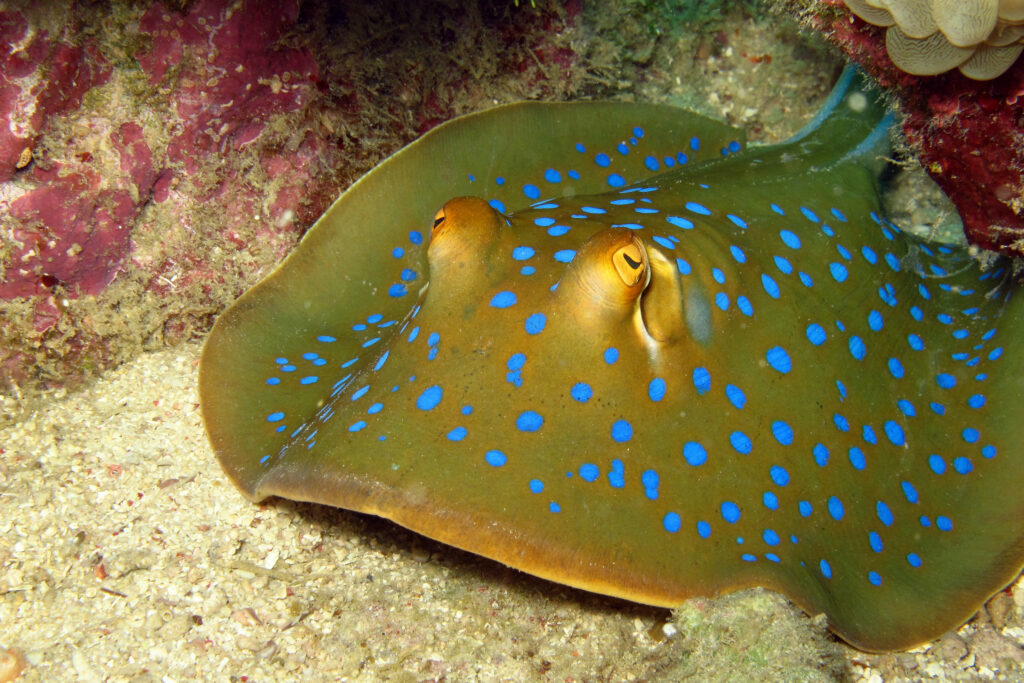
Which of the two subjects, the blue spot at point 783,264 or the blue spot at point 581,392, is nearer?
the blue spot at point 581,392

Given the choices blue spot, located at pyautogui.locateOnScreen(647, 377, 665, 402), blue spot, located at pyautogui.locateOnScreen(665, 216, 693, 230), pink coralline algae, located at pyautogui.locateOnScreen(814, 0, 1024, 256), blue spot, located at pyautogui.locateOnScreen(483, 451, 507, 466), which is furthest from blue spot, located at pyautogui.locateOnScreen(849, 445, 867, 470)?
blue spot, located at pyautogui.locateOnScreen(483, 451, 507, 466)

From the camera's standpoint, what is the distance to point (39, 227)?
4273 millimetres

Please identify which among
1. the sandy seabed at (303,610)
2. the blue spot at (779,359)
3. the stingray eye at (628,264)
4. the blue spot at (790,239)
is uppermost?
the blue spot at (790,239)

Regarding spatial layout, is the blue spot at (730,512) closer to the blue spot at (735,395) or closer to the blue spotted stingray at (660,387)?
the blue spotted stingray at (660,387)

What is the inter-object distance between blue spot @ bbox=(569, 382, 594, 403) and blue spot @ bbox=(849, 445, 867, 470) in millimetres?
1615

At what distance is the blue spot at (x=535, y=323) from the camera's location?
3.13 metres

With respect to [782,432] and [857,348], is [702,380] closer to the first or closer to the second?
[782,432]

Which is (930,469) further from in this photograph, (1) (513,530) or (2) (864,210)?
(1) (513,530)

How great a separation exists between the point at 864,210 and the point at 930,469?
1.88m

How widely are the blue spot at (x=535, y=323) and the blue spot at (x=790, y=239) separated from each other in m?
1.88

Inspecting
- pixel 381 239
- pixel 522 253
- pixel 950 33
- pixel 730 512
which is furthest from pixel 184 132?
pixel 950 33

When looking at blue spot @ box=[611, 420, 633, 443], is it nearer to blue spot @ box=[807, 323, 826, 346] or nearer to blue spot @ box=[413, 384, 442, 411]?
blue spot @ box=[413, 384, 442, 411]

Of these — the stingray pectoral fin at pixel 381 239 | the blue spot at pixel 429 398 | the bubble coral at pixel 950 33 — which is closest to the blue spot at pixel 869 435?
the bubble coral at pixel 950 33

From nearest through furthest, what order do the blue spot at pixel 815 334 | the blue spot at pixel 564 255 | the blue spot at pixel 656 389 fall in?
the blue spot at pixel 656 389, the blue spot at pixel 564 255, the blue spot at pixel 815 334
